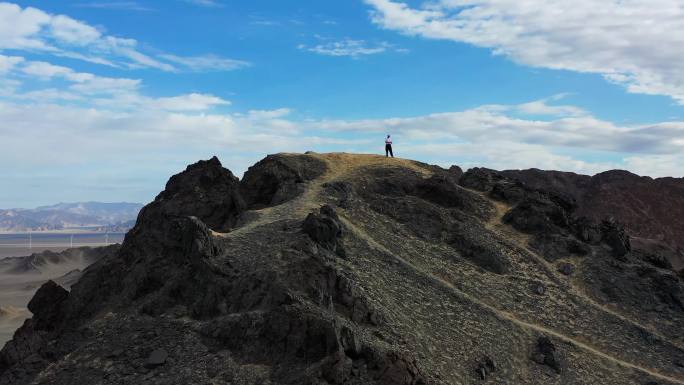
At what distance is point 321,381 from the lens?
27969 millimetres

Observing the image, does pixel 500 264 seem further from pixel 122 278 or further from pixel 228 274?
pixel 122 278

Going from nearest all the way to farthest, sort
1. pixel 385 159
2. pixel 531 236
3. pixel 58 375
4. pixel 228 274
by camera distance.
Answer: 1. pixel 58 375
2. pixel 228 274
3. pixel 531 236
4. pixel 385 159

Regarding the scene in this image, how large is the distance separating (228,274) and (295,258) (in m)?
4.11

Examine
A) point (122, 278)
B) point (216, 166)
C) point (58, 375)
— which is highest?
point (216, 166)

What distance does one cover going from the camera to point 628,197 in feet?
381

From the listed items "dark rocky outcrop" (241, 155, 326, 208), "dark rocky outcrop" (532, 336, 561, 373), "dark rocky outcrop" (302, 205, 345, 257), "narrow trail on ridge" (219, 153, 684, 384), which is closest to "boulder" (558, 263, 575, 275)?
"narrow trail on ridge" (219, 153, 684, 384)

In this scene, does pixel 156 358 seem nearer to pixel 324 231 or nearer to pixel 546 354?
pixel 324 231

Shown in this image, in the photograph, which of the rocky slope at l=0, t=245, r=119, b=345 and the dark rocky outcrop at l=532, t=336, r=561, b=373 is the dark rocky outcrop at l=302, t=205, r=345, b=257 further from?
the rocky slope at l=0, t=245, r=119, b=345

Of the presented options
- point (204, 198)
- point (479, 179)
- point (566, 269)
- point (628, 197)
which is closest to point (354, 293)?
point (204, 198)

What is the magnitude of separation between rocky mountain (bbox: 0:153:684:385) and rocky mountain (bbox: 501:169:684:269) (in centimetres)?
5467

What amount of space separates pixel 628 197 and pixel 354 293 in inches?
3814

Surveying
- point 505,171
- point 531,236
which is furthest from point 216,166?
point 505,171

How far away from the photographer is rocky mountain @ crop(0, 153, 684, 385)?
3052cm

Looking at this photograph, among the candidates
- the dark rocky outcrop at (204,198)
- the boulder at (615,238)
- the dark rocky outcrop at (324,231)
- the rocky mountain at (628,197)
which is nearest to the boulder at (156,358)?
the dark rocky outcrop at (324,231)
